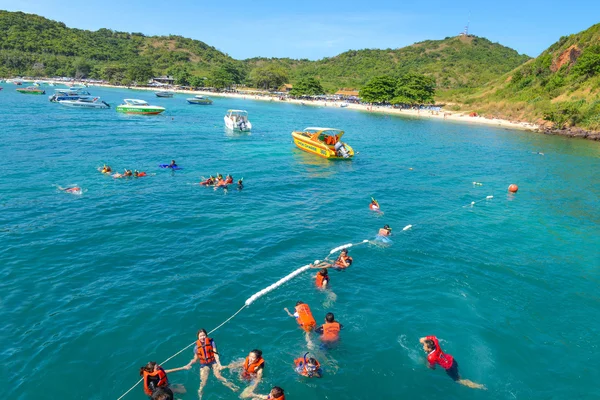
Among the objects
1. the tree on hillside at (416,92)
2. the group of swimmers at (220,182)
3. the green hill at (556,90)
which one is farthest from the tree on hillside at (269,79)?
the group of swimmers at (220,182)

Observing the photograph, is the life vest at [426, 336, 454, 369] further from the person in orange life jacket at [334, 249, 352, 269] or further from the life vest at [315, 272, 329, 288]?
the person in orange life jacket at [334, 249, 352, 269]

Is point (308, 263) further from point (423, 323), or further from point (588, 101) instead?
point (588, 101)

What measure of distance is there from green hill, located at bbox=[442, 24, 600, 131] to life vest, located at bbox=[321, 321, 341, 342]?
7450 centimetres

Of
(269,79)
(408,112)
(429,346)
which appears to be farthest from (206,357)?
(269,79)

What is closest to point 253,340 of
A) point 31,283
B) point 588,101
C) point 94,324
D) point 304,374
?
point 304,374

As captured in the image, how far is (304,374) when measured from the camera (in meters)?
10.8

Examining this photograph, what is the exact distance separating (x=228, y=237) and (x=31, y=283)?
889 centimetres

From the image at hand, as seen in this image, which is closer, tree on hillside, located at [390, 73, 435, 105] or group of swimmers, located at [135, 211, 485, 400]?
group of swimmers, located at [135, 211, 485, 400]

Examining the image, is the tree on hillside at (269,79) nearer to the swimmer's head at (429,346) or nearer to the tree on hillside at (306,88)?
the tree on hillside at (306,88)

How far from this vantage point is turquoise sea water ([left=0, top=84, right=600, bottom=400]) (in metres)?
11.3

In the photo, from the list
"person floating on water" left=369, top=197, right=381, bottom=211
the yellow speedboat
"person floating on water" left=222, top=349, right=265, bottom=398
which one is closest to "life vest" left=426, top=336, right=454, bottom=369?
"person floating on water" left=222, top=349, right=265, bottom=398

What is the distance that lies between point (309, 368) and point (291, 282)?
5.66 m

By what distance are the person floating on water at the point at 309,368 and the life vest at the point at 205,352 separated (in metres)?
2.64

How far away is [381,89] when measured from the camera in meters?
119
